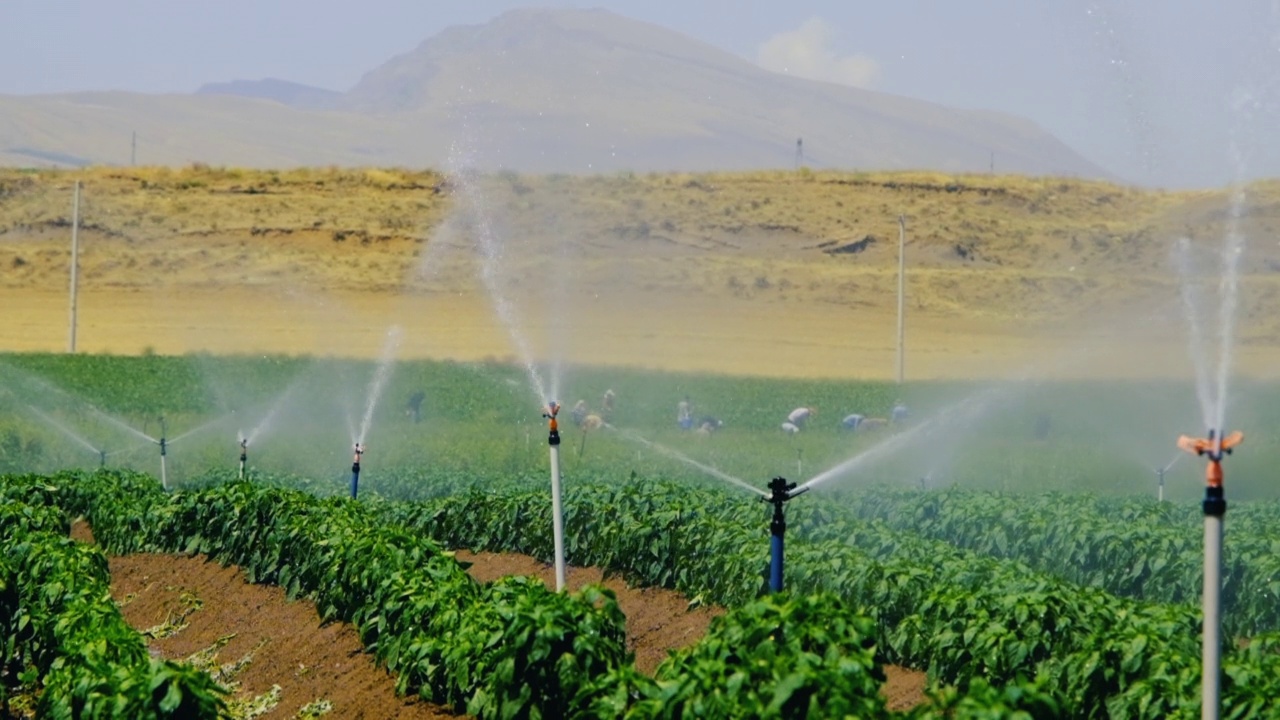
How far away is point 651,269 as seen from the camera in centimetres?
8194

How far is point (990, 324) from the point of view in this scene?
242 ft

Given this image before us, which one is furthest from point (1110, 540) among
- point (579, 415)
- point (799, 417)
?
point (799, 417)

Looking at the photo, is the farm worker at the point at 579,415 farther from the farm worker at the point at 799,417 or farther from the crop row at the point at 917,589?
the crop row at the point at 917,589

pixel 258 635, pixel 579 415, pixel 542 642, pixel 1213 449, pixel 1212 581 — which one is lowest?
pixel 258 635

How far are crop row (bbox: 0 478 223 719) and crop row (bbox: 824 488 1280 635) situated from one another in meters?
6.41

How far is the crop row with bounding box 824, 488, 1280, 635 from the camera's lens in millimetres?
14016

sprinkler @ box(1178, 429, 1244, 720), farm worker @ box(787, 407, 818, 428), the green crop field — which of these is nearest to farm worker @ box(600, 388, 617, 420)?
the green crop field

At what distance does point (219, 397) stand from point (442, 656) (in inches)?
1453

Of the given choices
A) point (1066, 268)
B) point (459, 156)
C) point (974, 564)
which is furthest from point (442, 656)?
point (1066, 268)

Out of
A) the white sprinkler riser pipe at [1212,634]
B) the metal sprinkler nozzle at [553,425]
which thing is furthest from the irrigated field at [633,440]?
the metal sprinkler nozzle at [553,425]

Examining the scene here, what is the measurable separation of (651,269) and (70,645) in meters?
72.0

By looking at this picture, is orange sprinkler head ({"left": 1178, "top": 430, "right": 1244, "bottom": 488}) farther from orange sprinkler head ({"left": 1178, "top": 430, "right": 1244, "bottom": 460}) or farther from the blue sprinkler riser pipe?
the blue sprinkler riser pipe

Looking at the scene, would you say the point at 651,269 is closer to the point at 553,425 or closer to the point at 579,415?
the point at 579,415

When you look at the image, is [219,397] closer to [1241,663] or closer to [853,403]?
[853,403]
